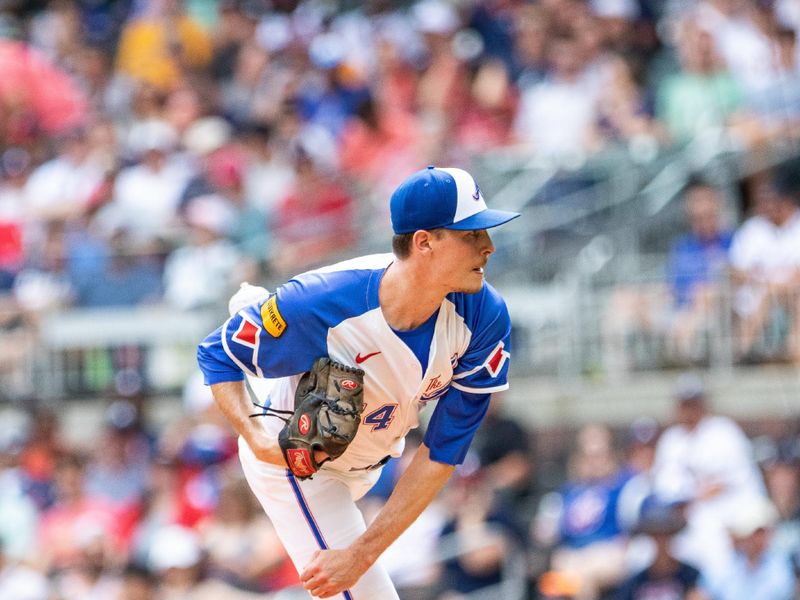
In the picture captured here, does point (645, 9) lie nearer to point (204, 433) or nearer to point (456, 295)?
point (204, 433)

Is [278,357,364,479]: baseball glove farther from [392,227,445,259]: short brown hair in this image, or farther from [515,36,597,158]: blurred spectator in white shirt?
[515,36,597,158]: blurred spectator in white shirt

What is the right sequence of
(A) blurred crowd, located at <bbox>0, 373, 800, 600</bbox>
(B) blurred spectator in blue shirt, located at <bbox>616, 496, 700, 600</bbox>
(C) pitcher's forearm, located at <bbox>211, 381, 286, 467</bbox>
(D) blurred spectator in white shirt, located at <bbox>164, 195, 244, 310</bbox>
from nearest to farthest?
1. (C) pitcher's forearm, located at <bbox>211, 381, 286, 467</bbox>
2. (B) blurred spectator in blue shirt, located at <bbox>616, 496, 700, 600</bbox>
3. (A) blurred crowd, located at <bbox>0, 373, 800, 600</bbox>
4. (D) blurred spectator in white shirt, located at <bbox>164, 195, 244, 310</bbox>

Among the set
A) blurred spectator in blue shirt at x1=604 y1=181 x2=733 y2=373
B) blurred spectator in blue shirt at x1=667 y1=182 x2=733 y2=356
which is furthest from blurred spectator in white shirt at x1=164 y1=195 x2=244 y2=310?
blurred spectator in blue shirt at x1=667 y1=182 x2=733 y2=356

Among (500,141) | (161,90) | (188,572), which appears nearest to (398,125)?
(500,141)

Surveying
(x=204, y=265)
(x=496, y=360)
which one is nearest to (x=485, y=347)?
(x=496, y=360)

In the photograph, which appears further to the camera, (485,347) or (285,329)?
(485,347)

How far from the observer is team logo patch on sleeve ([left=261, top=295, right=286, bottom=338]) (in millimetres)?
5160

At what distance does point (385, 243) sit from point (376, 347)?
5.42 metres

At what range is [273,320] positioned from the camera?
5168mm

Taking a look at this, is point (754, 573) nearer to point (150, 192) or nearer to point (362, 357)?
point (362, 357)

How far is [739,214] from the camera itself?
10.7 metres

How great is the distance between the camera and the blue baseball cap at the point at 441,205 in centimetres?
500

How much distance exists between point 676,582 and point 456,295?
359 centimetres

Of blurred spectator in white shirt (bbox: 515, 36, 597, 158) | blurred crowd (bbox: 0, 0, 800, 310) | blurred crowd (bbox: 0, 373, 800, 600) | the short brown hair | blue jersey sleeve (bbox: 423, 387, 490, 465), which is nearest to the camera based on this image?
the short brown hair
